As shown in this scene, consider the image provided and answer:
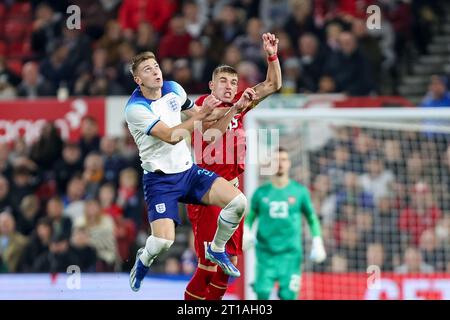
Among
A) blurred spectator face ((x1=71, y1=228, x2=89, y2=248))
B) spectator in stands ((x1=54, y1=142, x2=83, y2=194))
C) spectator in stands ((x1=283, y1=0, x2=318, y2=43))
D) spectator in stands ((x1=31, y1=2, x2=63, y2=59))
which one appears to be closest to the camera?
blurred spectator face ((x1=71, y1=228, x2=89, y2=248))

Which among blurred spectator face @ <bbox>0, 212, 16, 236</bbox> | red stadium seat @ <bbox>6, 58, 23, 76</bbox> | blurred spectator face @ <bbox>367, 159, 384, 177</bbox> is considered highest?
red stadium seat @ <bbox>6, 58, 23, 76</bbox>

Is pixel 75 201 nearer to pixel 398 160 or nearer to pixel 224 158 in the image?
pixel 398 160

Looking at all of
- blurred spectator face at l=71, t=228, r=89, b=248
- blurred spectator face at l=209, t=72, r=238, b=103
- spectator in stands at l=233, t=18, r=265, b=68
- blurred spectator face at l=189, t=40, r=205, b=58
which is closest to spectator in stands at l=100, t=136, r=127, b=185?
blurred spectator face at l=71, t=228, r=89, b=248

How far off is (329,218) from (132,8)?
18.6 feet

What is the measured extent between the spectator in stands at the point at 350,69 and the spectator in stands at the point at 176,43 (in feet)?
7.39

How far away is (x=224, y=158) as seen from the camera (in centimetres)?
1050

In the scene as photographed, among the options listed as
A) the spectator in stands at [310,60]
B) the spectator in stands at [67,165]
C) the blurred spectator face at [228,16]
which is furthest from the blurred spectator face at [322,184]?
the blurred spectator face at [228,16]

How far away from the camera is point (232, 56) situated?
17672mm

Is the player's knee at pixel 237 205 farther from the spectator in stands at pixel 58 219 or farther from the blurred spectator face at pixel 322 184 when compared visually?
the spectator in stands at pixel 58 219

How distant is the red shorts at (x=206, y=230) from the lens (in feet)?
34.6

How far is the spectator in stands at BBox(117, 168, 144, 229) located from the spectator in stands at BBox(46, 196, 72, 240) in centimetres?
75

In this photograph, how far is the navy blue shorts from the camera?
993 centimetres

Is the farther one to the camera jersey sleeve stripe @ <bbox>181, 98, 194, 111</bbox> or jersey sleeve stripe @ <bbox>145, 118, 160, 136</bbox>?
jersey sleeve stripe @ <bbox>181, 98, 194, 111</bbox>

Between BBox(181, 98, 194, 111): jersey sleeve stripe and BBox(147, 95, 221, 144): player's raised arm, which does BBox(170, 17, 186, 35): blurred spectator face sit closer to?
BBox(181, 98, 194, 111): jersey sleeve stripe
